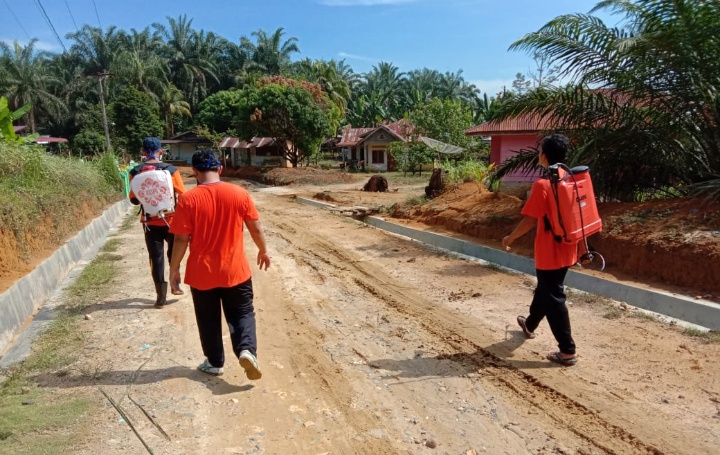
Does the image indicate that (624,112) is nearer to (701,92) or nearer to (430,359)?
(701,92)

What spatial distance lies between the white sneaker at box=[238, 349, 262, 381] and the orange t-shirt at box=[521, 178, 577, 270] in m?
2.39

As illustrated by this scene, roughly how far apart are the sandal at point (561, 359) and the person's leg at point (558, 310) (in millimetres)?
43

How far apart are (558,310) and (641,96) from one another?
5285 mm

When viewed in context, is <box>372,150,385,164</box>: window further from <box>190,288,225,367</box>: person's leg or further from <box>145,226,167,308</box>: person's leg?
<box>190,288,225,367</box>: person's leg

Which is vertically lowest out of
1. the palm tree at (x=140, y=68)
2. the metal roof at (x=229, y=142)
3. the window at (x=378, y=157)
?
the window at (x=378, y=157)

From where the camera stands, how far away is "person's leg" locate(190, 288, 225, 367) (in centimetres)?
397

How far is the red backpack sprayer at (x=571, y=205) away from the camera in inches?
163

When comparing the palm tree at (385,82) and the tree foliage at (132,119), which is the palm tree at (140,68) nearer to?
the tree foliage at (132,119)

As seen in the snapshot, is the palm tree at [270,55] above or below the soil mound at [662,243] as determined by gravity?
above

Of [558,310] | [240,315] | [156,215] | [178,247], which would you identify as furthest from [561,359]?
[156,215]

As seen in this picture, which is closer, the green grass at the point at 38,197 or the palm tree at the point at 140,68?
the green grass at the point at 38,197

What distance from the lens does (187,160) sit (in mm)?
55312

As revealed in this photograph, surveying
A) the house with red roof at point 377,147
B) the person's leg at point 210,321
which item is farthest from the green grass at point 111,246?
the house with red roof at point 377,147

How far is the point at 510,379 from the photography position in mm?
4145
